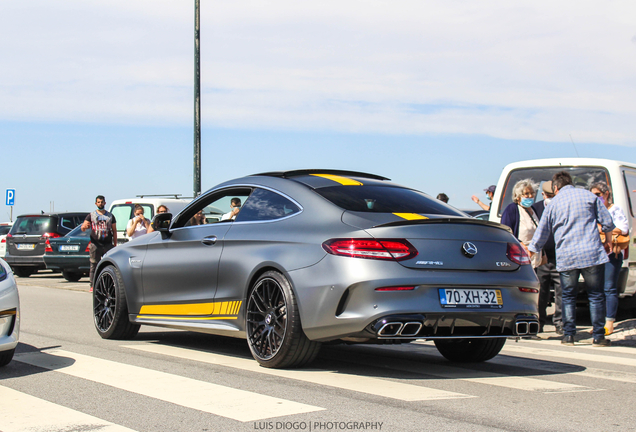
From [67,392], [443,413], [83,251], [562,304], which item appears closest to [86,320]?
[67,392]

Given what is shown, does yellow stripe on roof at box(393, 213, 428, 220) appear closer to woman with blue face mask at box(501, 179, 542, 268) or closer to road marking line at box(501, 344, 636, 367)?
road marking line at box(501, 344, 636, 367)

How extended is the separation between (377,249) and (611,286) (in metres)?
4.56

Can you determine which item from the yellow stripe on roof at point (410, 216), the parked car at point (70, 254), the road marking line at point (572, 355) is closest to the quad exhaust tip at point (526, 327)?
the yellow stripe on roof at point (410, 216)

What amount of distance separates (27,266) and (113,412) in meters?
18.3

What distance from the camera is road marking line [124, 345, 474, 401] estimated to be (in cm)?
518

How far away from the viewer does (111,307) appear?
8.23 metres

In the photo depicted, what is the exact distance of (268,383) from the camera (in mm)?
5523

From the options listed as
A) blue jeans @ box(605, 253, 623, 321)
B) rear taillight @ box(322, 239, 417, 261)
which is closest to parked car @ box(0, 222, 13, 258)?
blue jeans @ box(605, 253, 623, 321)

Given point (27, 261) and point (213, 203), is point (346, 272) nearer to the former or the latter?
point (213, 203)

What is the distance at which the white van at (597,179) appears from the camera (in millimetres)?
9992

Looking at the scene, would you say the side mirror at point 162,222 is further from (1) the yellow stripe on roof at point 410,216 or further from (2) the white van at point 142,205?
(2) the white van at point 142,205

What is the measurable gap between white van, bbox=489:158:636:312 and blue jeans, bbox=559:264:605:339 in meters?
1.48

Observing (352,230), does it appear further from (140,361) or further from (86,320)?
(86,320)

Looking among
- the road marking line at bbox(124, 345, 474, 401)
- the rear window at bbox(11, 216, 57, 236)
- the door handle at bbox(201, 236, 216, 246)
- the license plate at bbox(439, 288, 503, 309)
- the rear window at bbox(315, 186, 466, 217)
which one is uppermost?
the rear window at bbox(315, 186, 466, 217)
